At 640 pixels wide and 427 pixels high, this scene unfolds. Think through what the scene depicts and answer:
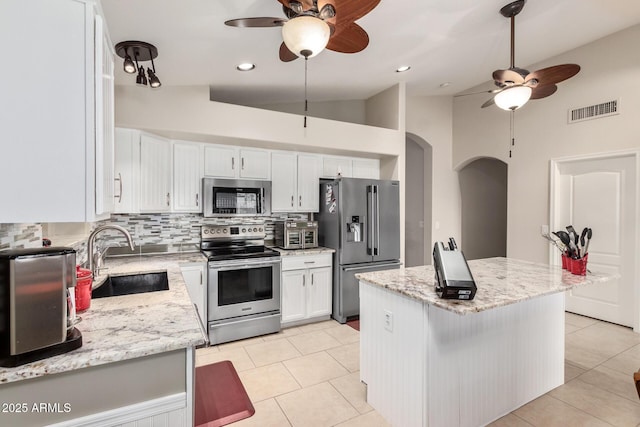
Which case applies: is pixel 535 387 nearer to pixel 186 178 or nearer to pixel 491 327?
pixel 491 327

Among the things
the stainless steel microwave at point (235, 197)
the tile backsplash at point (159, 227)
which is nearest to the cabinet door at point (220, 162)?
the stainless steel microwave at point (235, 197)

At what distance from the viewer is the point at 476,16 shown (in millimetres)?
2852

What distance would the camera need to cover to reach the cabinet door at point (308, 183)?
4.09 m

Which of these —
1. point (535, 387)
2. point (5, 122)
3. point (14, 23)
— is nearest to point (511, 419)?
point (535, 387)

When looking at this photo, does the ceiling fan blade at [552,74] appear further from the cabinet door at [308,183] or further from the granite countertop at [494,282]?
the cabinet door at [308,183]

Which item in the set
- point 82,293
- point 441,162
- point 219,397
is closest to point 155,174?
point 82,293

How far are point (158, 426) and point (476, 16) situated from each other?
3685mm

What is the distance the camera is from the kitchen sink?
2471 millimetres

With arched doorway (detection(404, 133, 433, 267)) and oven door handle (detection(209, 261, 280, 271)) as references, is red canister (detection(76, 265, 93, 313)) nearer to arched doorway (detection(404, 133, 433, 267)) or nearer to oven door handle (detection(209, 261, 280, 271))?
oven door handle (detection(209, 261, 280, 271))

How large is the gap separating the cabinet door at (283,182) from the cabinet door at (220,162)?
1.57ft

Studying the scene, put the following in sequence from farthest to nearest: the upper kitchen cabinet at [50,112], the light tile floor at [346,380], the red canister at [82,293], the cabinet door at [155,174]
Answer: the cabinet door at [155,174]
the light tile floor at [346,380]
the red canister at [82,293]
the upper kitchen cabinet at [50,112]

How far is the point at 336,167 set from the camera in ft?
14.3

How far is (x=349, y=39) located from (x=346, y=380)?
2.58 m

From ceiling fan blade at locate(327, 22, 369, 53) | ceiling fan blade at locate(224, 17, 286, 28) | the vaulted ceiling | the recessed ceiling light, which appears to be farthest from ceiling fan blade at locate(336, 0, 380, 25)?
the recessed ceiling light
